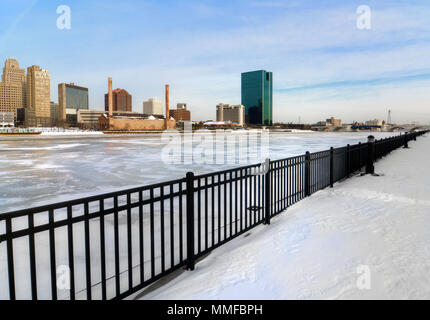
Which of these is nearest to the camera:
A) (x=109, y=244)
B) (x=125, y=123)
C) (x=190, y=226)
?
(x=190, y=226)

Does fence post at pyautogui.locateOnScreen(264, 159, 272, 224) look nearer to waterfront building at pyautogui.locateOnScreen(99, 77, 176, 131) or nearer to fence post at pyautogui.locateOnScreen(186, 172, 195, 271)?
fence post at pyautogui.locateOnScreen(186, 172, 195, 271)

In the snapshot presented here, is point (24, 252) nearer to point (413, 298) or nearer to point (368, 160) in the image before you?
point (413, 298)

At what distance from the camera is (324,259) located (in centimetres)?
456

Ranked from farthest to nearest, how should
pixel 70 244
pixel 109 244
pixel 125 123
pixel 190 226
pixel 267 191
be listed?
1. pixel 125 123
2. pixel 267 191
3. pixel 109 244
4. pixel 190 226
5. pixel 70 244

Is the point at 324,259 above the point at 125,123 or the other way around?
the other way around

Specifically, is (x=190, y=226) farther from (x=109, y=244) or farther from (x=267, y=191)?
(x=267, y=191)

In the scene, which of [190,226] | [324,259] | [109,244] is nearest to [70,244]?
[190,226]

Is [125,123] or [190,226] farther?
[125,123]

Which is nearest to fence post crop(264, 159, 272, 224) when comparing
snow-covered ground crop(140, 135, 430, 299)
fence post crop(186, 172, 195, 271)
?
snow-covered ground crop(140, 135, 430, 299)

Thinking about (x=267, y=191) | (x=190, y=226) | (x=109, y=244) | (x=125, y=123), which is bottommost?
(x=109, y=244)

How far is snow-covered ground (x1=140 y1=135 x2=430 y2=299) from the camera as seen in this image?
3.73 meters

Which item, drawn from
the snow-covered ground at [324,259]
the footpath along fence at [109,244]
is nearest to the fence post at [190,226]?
the footpath along fence at [109,244]

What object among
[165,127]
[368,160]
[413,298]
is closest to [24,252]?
[413,298]

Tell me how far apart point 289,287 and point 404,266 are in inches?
67.3
